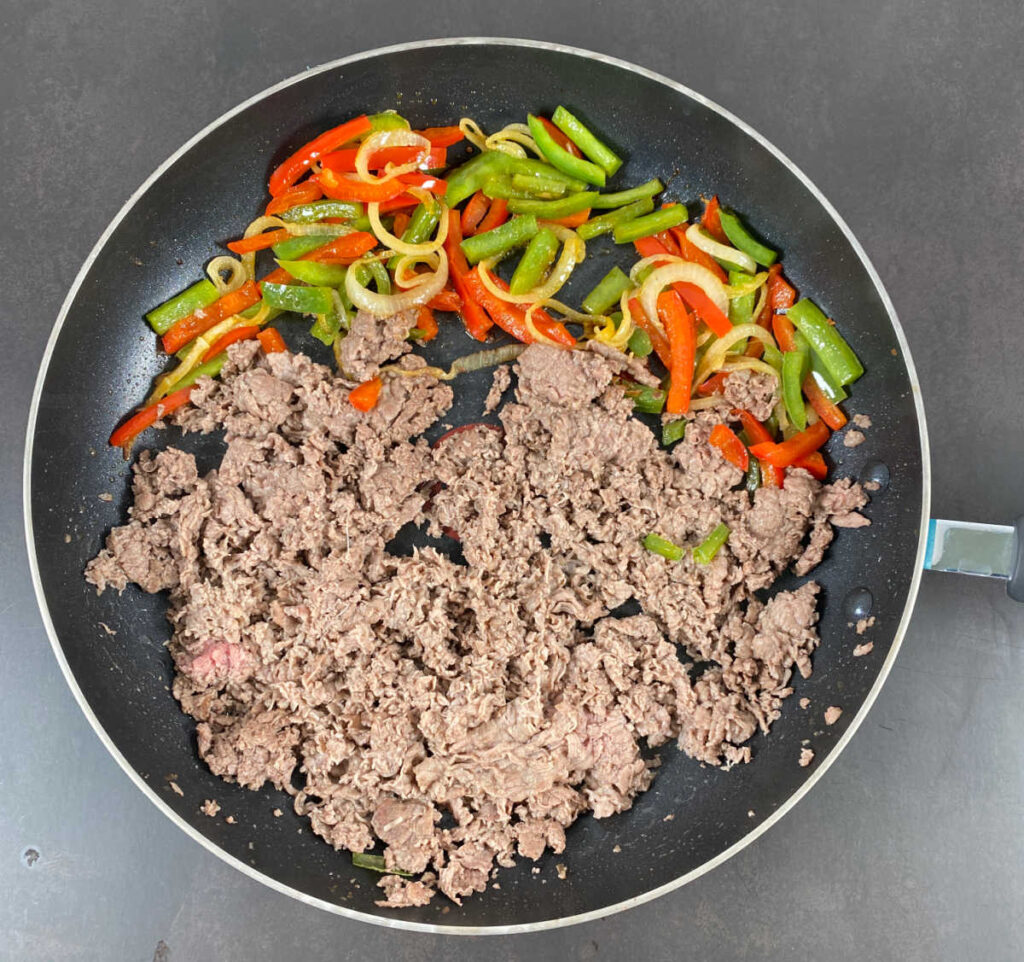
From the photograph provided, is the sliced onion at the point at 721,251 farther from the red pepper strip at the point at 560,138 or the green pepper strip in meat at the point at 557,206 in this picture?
the red pepper strip at the point at 560,138

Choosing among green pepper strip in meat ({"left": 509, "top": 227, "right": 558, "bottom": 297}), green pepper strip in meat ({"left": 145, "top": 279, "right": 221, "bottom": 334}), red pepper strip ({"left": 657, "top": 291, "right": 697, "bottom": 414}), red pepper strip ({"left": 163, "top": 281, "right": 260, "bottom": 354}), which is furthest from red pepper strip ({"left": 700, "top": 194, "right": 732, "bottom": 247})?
green pepper strip in meat ({"left": 145, "top": 279, "right": 221, "bottom": 334})

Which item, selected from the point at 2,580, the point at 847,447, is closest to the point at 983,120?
the point at 847,447

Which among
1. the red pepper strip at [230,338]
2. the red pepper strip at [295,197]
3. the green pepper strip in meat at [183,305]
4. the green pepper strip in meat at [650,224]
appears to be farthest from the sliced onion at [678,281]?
the green pepper strip in meat at [183,305]

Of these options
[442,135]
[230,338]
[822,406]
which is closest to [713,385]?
[822,406]

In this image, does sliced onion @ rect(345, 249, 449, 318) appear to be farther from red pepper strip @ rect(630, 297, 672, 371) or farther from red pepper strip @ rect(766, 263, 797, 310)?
red pepper strip @ rect(766, 263, 797, 310)

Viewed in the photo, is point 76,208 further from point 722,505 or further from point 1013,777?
point 1013,777
